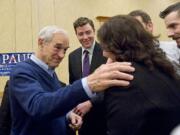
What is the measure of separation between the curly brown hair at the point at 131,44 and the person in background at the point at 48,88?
0.21ft

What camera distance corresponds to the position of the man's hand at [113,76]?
1307 mm

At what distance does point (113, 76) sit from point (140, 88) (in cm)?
11

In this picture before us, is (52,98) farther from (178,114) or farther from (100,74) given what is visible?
(178,114)

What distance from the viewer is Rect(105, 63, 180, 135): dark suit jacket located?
1268 millimetres

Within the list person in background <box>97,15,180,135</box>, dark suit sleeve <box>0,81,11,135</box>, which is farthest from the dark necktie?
person in background <box>97,15,180,135</box>

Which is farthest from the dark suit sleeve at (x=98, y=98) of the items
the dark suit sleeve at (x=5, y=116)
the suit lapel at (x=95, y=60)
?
the suit lapel at (x=95, y=60)

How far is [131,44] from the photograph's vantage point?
137 centimetres

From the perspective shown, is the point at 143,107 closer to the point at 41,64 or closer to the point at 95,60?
the point at 41,64

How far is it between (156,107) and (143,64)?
0.61ft

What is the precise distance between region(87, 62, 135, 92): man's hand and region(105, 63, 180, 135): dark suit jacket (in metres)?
0.02

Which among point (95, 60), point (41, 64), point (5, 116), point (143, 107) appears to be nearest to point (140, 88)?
point (143, 107)

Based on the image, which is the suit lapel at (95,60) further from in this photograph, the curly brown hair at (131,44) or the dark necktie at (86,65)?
the curly brown hair at (131,44)

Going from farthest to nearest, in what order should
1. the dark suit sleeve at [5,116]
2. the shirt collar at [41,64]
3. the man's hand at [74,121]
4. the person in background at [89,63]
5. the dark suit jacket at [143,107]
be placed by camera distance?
the person in background at [89,63]
the dark suit sleeve at [5,116]
the man's hand at [74,121]
the shirt collar at [41,64]
the dark suit jacket at [143,107]

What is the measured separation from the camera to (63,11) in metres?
6.30
